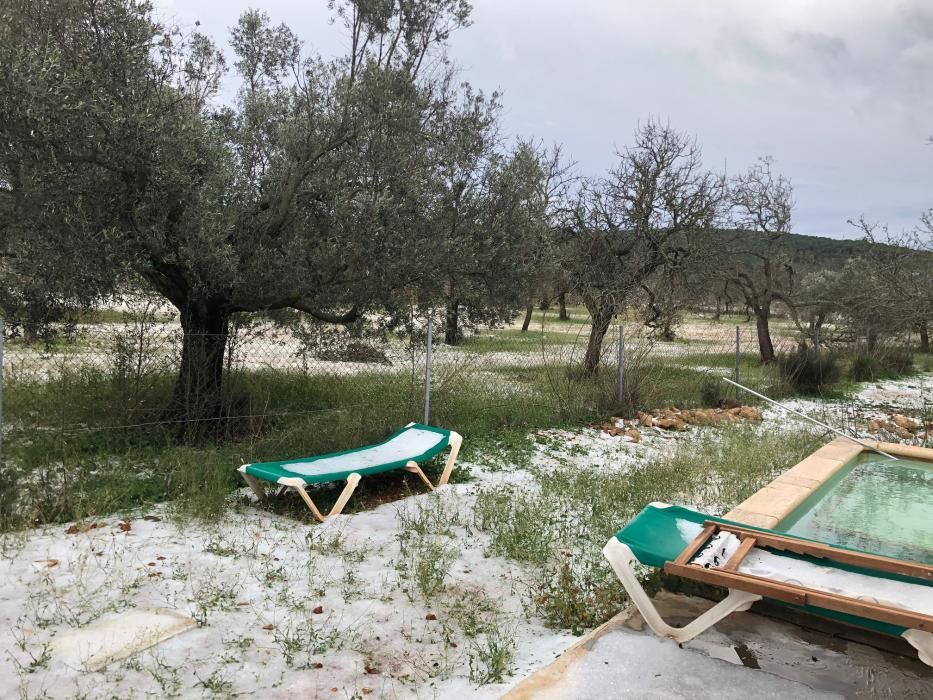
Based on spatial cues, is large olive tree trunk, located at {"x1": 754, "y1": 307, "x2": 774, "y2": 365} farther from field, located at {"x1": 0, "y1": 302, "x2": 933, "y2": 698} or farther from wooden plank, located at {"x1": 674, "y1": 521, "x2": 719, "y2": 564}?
wooden plank, located at {"x1": 674, "y1": 521, "x2": 719, "y2": 564}

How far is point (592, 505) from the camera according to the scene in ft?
18.5

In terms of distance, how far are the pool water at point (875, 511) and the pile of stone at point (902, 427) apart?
2455mm

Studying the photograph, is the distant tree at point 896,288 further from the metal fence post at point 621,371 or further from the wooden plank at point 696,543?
the wooden plank at point 696,543

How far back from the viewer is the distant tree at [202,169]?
17.6 ft

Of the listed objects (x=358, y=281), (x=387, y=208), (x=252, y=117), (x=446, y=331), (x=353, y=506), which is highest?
(x=252, y=117)

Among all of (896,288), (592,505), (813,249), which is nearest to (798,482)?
(592,505)

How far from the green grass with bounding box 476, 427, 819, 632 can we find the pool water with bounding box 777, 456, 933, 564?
2.14ft

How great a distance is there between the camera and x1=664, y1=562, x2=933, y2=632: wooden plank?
2.66 m

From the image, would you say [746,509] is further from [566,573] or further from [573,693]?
[573,693]

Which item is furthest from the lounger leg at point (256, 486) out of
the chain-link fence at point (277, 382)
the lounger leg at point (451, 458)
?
the lounger leg at point (451, 458)

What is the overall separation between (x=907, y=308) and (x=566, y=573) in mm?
10317

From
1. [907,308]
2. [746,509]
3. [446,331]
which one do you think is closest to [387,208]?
[446,331]

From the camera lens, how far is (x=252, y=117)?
7512mm

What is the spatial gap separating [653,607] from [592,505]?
94.3 inches
